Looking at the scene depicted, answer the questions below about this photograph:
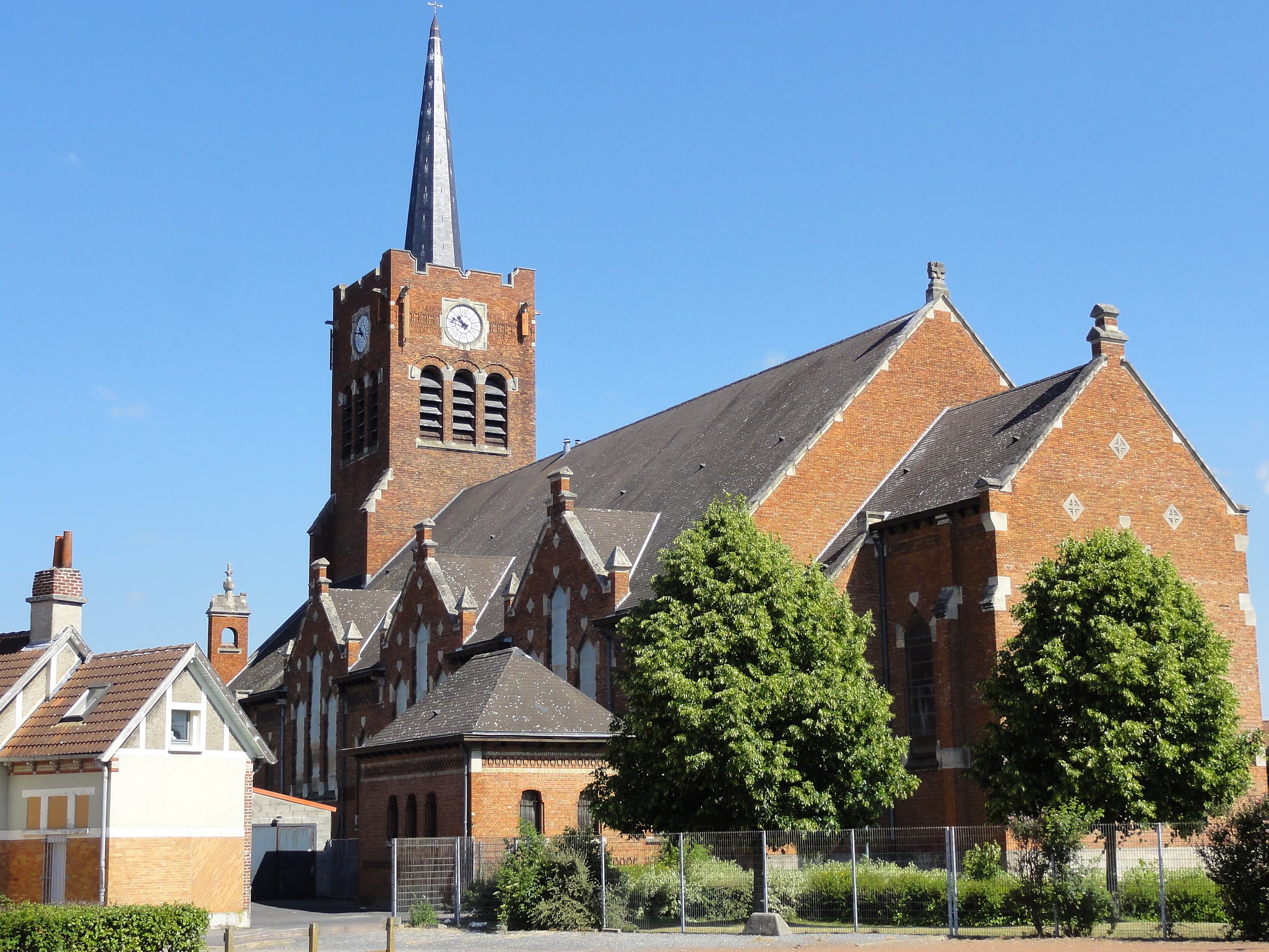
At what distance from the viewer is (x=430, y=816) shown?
37406mm

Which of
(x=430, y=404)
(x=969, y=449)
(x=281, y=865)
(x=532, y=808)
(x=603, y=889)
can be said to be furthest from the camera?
(x=430, y=404)

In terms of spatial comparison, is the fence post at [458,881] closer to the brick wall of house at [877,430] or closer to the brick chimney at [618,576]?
the brick chimney at [618,576]

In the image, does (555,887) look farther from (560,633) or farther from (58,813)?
(560,633)

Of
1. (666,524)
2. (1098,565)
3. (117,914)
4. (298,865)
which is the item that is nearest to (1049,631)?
(1098,565)

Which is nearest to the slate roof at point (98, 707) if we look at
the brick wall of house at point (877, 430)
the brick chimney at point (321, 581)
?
the brick wall of house at point (877, 430)

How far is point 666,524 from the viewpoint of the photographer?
45219mm

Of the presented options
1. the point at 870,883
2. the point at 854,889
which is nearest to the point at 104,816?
the point at 854,889

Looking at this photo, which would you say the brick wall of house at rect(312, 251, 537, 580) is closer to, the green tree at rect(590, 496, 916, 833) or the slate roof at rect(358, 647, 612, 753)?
the slate roof at rect(358, 647, 612, 753)

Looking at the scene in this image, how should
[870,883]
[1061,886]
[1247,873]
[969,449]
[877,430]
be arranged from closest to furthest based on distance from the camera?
1. [1247,873]
2. [1061,886]
3. [870,883]
4. [969,449]
5. [877,430]

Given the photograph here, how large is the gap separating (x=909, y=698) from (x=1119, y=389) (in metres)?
9.32

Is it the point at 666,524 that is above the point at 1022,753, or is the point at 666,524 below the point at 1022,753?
above

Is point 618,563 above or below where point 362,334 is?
below

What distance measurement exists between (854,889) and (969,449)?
15.2 metres

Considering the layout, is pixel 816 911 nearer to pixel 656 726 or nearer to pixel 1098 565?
pixel 656 726
